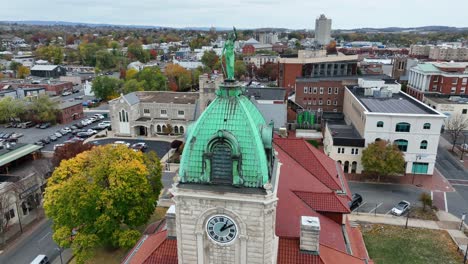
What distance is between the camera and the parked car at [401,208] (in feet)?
156

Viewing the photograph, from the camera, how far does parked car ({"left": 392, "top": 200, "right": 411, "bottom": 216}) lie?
47.6m

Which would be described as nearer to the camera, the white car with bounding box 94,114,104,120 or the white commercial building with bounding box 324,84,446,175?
the white commercial building with bounding box 324,84,446,175

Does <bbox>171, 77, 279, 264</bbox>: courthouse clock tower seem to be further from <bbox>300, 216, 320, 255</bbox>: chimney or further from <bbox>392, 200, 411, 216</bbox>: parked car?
<bbox>392, 200, 411, 216</bbox>: parked car

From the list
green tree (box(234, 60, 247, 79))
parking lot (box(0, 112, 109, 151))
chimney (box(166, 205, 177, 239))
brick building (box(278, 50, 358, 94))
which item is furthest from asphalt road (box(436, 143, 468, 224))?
green tree (box(234, 60, 247, 79))

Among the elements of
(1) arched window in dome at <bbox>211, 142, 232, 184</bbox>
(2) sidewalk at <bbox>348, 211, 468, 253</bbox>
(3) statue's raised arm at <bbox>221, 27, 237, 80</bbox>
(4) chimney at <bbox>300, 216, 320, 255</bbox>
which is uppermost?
(3) statue's raised arm at <bbox>221, 27, 237, 80</bbox>

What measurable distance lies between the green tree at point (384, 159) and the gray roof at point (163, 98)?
150 ft

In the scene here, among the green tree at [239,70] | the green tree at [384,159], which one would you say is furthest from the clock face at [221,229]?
the green tree at [239,70]

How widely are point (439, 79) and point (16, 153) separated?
363ft

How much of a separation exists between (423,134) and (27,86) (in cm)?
12322

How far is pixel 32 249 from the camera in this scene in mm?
40594

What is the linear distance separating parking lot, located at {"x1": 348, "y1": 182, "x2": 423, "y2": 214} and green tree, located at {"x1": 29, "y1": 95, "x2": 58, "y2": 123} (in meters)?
80.2

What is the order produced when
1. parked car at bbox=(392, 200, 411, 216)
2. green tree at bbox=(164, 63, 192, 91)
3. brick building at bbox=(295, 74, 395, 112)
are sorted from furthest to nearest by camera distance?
green tree at bbox=(164, 63, 192, 91) → brick building at bbox=(295, 74, 395, 112) → parked car at bbox=(392, 200, 411, 216)

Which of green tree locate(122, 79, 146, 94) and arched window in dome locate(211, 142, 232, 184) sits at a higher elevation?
arched window in dome locate(211, 142, 232, 184)

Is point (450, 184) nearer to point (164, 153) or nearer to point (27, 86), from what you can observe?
point (164, 153)
